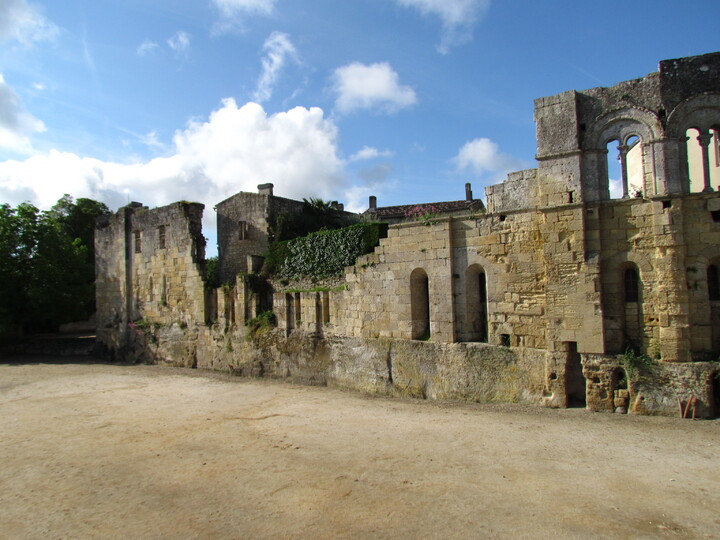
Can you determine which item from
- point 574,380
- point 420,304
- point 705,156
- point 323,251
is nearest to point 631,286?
point 574,380

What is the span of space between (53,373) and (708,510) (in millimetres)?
20915

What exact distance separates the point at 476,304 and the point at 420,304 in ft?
4.97

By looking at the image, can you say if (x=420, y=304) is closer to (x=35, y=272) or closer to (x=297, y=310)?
(x=297, y=310)

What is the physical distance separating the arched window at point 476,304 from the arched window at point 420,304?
46.5 inches

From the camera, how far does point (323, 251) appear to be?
612 inches

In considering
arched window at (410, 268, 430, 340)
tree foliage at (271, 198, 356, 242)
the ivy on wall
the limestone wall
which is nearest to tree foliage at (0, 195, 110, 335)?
the limestone wall

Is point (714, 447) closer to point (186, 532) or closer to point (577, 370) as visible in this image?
point (577, 370)

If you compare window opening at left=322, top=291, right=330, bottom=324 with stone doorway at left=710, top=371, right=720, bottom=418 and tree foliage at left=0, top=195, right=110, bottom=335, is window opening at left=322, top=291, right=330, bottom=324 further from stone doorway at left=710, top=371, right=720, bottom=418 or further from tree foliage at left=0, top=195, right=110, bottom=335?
tree foliage at left=0, top=195, right=110, bottom=335

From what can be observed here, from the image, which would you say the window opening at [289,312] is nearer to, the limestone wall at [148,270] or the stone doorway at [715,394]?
the limestone wall at [148,270]

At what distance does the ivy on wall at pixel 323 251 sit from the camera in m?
14.0

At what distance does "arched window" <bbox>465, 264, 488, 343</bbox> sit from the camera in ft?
36.0

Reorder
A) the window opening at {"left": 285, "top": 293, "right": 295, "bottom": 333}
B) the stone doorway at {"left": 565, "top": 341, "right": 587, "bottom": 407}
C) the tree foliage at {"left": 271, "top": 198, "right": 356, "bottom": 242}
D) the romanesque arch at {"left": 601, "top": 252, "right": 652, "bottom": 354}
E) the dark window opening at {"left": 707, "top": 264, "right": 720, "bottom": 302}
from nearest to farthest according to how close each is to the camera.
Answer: the dark window opening at {"left": 707, "top": 264, "right": 720, "bottom": 302}, the romanesque arch at {"left": 601, "top": 252, "right": 652, "bottom": 354}, the stone doorway at {"left": 565, "top": 341, "right": 587, "bottom": 407}, the window opening at {"left": 285, "top": 293, "right": 295, "bottom": 333}, the tree foliage at {"left": 271, "top": 198, "right": 356, "bottom": 242}

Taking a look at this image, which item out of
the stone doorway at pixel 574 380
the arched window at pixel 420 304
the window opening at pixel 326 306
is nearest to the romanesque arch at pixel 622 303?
the stone doorway at pixel 574 380

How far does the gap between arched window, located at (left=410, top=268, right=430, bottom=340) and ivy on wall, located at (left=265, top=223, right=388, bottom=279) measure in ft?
7.85
